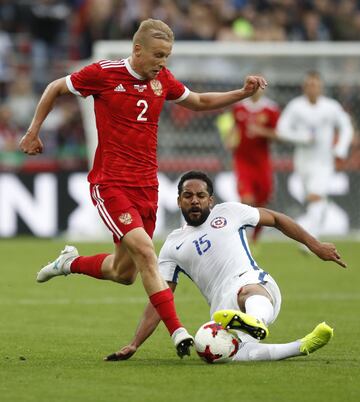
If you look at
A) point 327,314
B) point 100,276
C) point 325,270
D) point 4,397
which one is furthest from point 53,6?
point 4,397

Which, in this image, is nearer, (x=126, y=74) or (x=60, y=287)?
(x=126, y=74)

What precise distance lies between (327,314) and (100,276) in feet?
11.0

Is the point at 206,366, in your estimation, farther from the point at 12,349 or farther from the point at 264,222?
the point at 12,349

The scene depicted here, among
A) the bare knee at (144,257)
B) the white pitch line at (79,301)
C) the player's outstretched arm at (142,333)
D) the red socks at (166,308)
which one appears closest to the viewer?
the red socks at (166,308)

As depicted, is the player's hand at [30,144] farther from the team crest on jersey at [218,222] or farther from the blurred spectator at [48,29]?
the blurred spectator at [48,29]

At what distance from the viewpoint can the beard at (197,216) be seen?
343 inches

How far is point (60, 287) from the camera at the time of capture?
1477cm

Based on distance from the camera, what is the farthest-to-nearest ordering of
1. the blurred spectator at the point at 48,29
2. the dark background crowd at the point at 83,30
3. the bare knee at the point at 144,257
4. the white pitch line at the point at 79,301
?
the blurred spectator at the point at 48,29
the dark background crowd at the point at 83,30
the white pitch line at the point at 79,301
the bare knee at the point at 144,257

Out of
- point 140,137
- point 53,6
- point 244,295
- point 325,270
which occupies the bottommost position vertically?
point 325,270

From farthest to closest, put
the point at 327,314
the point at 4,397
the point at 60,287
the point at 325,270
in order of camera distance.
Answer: the point at 325,270
the point at 60,287
the point at 327,314
the point at 4,397

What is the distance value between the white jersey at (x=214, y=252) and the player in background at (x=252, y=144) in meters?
10.2

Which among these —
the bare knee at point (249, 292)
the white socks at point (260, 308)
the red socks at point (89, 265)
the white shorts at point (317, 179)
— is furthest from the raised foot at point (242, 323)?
the white shorts at point (317, 179)

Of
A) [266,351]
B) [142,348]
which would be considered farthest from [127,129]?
[266,351]

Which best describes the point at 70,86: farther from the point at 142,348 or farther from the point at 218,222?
the point at 142,348
